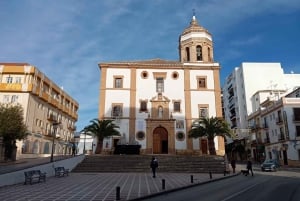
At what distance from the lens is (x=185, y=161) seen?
2509cm

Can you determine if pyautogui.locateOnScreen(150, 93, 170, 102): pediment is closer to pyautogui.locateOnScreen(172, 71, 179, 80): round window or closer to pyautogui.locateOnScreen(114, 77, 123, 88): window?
pyautogui.locateOnScreen(172, 71, 179, 80): round window

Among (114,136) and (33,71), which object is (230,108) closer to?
(114,136)

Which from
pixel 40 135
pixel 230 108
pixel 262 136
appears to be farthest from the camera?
pixel 230 108

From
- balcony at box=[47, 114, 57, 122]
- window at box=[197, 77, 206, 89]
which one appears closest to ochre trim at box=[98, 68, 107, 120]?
window at box=[197, 77, 206, 89]

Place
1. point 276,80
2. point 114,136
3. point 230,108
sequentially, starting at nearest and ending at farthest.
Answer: point 114,136 < point 276,80 < point 230,108

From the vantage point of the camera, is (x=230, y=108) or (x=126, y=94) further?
(x=230, y=108)

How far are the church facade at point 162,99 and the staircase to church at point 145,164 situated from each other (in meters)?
6.22

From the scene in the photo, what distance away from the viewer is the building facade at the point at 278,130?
38.5m

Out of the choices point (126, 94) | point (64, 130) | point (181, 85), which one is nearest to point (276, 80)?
point (181, 85)

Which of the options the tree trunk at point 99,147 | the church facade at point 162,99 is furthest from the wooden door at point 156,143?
the tree trunk at point 99,147

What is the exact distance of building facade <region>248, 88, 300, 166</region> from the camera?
3853cm

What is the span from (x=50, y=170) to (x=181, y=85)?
2116 centimetres

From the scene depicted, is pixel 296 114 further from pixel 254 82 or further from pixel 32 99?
pixel 32 99

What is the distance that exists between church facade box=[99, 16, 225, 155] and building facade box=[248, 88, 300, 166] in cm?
1316
